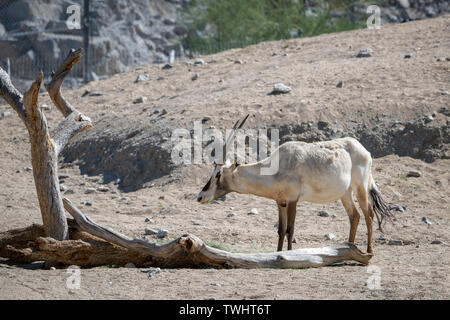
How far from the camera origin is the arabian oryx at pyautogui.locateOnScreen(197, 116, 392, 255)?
331 inches

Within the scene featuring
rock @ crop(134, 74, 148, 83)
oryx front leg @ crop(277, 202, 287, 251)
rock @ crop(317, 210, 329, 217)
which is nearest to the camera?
oryx front leg @ crop(277, 202, 287, 251)

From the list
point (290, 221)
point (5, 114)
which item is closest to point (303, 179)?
point (290, 221)

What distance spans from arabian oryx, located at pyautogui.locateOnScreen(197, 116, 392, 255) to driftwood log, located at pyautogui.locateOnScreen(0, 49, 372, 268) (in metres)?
0.89

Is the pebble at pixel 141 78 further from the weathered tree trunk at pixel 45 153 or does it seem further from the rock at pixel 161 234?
the weathered tree trunk at pixel 45 153

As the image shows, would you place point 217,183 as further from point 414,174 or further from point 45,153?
point 414,174

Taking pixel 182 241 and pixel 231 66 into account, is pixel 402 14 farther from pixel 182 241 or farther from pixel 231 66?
pixel 182 241

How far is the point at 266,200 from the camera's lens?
38.2 ft

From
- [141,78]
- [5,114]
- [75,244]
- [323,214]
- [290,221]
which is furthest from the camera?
[141,78]

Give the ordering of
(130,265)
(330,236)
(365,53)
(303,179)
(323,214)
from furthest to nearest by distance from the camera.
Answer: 1. (365,53)
2. (323,214)
3. (330,236)
4. (303,179)
5. (130,265)

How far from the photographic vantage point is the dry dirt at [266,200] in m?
6.67

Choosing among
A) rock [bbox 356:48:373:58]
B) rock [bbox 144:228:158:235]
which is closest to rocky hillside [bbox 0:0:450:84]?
rock [bbox 356:48:373:58]

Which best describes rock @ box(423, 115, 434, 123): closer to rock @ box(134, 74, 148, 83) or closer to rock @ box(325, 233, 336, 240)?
rock @ box(325, 233, 336, 240)

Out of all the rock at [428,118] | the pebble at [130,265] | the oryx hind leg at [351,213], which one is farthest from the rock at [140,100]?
the pebble at [130,265]

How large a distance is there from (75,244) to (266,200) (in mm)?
4978
